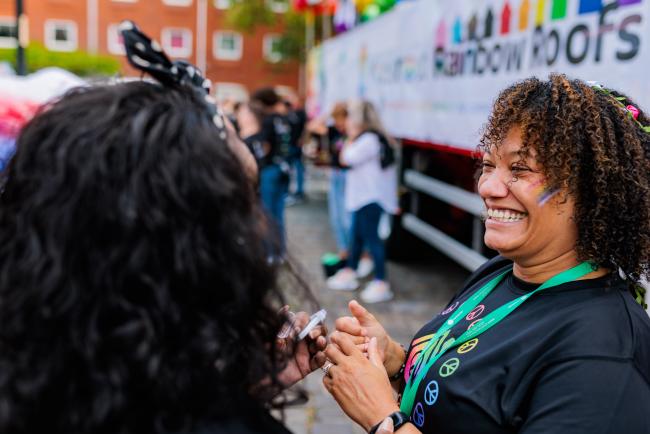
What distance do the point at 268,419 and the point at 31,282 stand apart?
431mm

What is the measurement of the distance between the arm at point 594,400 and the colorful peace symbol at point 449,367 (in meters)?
0.25

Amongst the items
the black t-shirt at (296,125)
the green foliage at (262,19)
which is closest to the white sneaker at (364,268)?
the black t-shirt at (296,125)

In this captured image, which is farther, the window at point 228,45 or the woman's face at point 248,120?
the window at point 228,45

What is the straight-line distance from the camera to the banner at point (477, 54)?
10.00 ft

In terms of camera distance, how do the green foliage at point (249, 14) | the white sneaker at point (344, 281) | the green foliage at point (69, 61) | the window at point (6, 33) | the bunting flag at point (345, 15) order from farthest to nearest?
the window at point (6, 33) → the green foliage at point (69, 61) → the green foliage at point (249, 14) → the bunting flag at point (345, 15) → the white sneaker at point (344, 281)

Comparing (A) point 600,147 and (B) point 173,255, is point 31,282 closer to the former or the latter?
(B) point 173,255

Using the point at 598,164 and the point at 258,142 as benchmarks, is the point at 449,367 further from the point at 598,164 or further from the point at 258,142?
the point at 258,142

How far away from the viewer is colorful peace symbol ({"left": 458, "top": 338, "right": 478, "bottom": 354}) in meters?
1.66

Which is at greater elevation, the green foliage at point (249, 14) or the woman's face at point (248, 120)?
the green foliage at point (249, 14)

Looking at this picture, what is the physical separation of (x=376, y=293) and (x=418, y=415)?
15.0ft

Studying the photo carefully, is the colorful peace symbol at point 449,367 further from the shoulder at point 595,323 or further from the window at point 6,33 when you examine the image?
the window at point 6,33

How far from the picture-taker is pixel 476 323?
1747mm

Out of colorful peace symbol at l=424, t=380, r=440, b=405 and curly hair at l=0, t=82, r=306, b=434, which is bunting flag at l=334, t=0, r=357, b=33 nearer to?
colorful peace symbol at l=424, t=380, r=440, b=405

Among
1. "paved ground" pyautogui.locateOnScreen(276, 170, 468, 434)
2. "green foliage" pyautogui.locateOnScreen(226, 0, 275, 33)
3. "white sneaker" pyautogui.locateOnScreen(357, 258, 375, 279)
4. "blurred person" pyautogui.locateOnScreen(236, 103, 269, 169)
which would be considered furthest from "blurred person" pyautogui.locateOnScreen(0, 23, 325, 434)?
"green foliage" pyautogui.locateOnScreen(226, 0, 275, 33)
